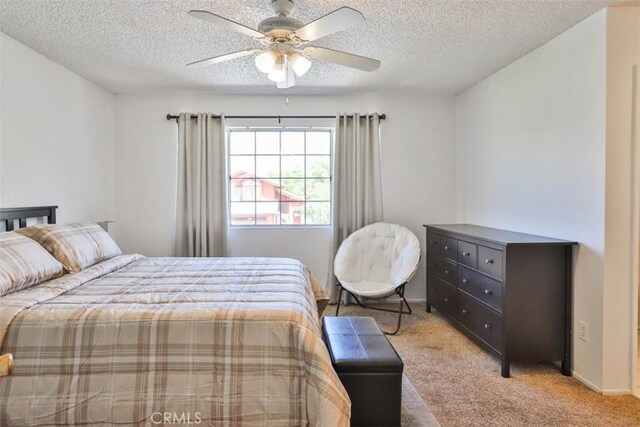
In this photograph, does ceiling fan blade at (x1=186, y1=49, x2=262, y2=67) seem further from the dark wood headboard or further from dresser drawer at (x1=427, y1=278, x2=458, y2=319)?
dresser drawer at (x1=427, y1=278, x2=458, y2=319)

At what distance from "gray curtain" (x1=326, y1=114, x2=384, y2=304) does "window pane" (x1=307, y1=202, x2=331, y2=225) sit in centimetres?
24

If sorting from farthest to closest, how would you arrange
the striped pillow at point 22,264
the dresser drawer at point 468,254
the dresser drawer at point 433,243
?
the dresser drawer at point 433,243 < the dresser drawer at point 468,254 < the striped pillow at point 22,264

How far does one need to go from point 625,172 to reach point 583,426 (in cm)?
147

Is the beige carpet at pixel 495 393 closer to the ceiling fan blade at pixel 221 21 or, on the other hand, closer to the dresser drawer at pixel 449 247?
the dresser drawer at pixel 449 247

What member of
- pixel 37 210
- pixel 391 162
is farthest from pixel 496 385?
pixel 37 210

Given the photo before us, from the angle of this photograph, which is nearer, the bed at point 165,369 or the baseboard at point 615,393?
the bed at point 165,369

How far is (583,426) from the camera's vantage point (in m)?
1.96

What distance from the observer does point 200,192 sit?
13.3ft

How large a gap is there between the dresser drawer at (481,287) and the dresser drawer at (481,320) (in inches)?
2.3

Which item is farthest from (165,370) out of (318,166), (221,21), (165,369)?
(318,166)

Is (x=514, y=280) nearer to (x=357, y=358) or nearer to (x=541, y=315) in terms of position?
(x=541, y=315)

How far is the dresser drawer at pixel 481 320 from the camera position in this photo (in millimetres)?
2615

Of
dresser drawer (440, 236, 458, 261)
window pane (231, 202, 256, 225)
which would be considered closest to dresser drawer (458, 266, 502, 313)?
dresser drawer (440, 236, 458, 261)

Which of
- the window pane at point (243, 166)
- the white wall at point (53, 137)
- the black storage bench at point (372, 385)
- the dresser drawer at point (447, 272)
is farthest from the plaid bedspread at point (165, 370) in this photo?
the window pane at point (243, 166)
